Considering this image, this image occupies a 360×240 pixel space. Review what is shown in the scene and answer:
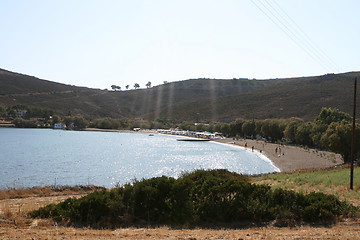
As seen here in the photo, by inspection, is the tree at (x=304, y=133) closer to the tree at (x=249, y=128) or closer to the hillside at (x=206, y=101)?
the tree at (x=249, y=128)

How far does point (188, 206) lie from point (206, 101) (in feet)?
501

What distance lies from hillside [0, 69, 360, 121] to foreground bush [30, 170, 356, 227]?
87.9 meters

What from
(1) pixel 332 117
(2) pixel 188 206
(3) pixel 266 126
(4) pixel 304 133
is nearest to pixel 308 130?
(4) pixel 304 133

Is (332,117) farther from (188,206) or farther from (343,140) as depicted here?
(188,206)

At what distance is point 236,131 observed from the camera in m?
107

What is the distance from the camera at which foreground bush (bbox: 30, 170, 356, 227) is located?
445 inches

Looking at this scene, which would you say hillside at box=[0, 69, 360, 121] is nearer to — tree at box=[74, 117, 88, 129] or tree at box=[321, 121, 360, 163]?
tree at box=[74, 117, 88, 129]

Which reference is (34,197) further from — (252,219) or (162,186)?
(252,219)

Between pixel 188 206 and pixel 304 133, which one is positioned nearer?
pixel 188 206

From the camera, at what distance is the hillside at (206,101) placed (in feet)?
371

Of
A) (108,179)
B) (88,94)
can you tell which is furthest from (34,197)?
(88,94)

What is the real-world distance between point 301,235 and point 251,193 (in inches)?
116

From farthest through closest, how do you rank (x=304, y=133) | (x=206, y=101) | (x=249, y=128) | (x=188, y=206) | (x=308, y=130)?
1. (x=206, y=101)
2. (x=249, y=128)
3. (x=304, y=133)
4. (x=308, y=130)
5. (x=188, y=206)

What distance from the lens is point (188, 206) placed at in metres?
11.6
